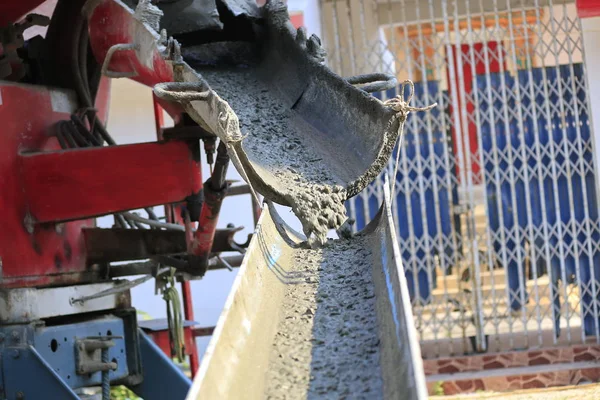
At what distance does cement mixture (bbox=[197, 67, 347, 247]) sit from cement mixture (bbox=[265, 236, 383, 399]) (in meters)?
0.16

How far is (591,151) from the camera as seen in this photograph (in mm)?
8578

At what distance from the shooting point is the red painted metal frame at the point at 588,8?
8086 millimetres

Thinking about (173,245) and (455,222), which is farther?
(455,222)

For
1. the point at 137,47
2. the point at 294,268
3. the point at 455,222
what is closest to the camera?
the point at 294,268

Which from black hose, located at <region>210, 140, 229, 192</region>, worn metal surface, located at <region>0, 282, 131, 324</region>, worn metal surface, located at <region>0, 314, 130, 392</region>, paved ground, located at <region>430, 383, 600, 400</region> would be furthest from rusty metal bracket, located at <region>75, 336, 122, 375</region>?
paved ground, located at <region>430, 383, 600, 400</region>

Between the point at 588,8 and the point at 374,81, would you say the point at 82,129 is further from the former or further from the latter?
the point at 588,8

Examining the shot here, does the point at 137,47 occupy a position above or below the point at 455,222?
above

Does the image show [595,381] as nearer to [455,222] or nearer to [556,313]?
[556,313]

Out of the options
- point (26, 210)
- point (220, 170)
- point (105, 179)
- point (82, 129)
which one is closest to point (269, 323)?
point (220, 170)

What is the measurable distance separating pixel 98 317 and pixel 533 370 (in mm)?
4357

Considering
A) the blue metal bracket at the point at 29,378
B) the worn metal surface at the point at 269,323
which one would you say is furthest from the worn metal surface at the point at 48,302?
the worn metal surface at the point at 269,323

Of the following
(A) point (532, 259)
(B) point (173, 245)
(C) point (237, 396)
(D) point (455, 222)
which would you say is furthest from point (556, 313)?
(C) point (237, 396)

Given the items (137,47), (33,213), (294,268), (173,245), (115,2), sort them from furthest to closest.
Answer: (173,245)
(33,213)
(115,2)
(137,47)
(294,268)

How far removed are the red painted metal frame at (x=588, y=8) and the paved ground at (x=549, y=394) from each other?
9.38ft
